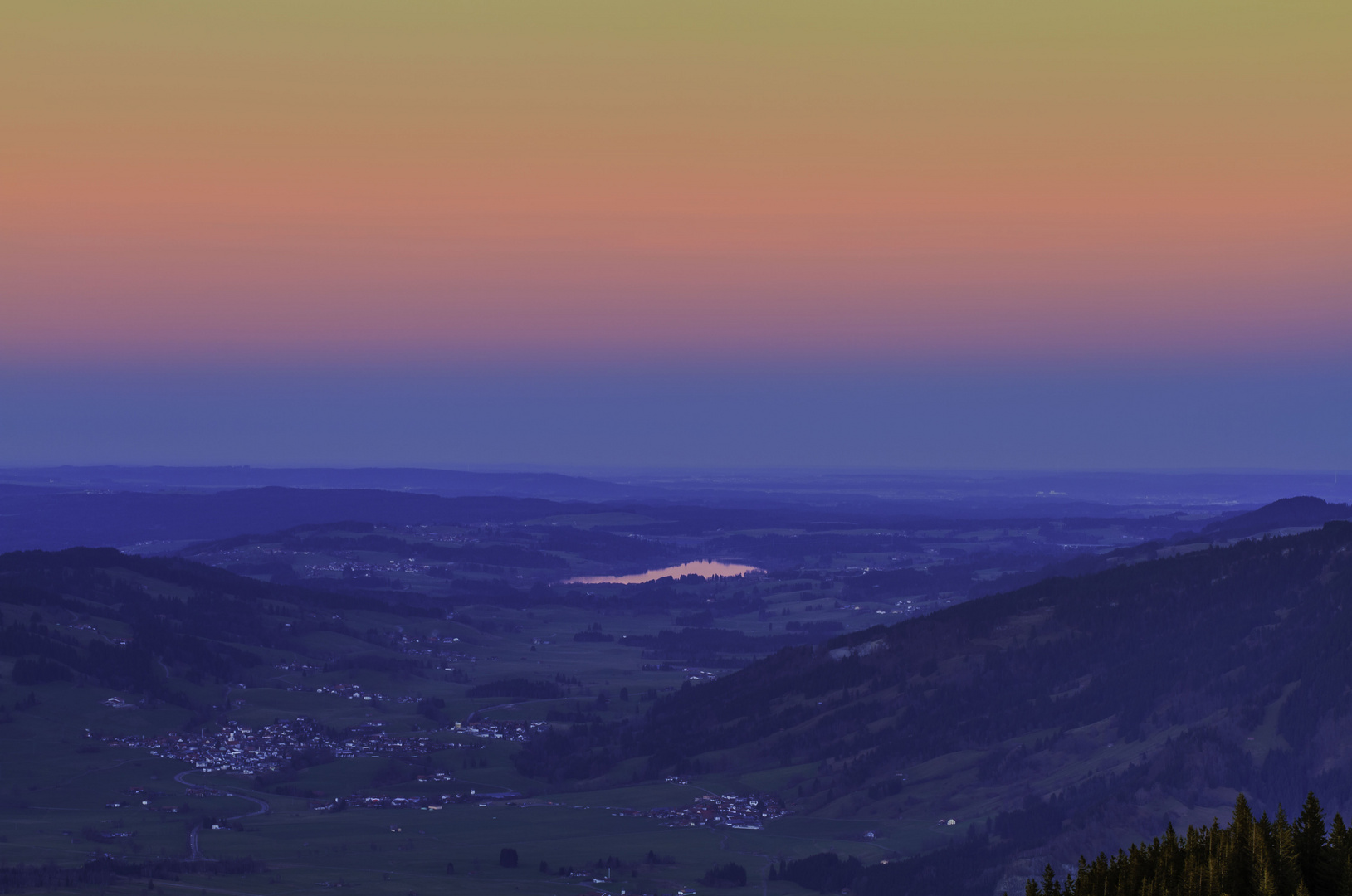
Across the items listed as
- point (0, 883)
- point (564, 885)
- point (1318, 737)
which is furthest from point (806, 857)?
point (0, 883)

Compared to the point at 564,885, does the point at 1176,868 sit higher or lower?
higher

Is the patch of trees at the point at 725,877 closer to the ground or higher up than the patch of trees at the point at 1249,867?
closer to the ground

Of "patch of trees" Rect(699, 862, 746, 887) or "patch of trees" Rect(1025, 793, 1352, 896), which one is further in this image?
"patch of trees" Rect(699, 862, 746, 887)

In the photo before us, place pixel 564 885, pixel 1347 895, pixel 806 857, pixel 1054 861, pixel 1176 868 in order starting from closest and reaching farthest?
pixel 1347 895 < pixel 1176 868 < pixel 1054 861 < pixel 564 885 < pixel 806 857

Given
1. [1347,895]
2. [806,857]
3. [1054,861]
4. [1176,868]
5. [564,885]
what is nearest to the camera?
[1347,895]

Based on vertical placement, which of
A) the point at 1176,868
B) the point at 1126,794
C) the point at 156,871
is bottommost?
the point at 156,871

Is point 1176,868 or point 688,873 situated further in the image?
point 688,873

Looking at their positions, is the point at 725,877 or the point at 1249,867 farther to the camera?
the point at 725,877

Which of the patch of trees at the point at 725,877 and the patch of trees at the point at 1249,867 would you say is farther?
the patch of trees at the point at 725,877

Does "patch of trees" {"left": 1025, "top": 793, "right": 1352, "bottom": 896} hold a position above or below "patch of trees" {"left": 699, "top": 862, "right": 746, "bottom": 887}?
above

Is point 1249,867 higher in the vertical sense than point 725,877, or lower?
higher

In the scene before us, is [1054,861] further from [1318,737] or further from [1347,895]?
[1347,895]
